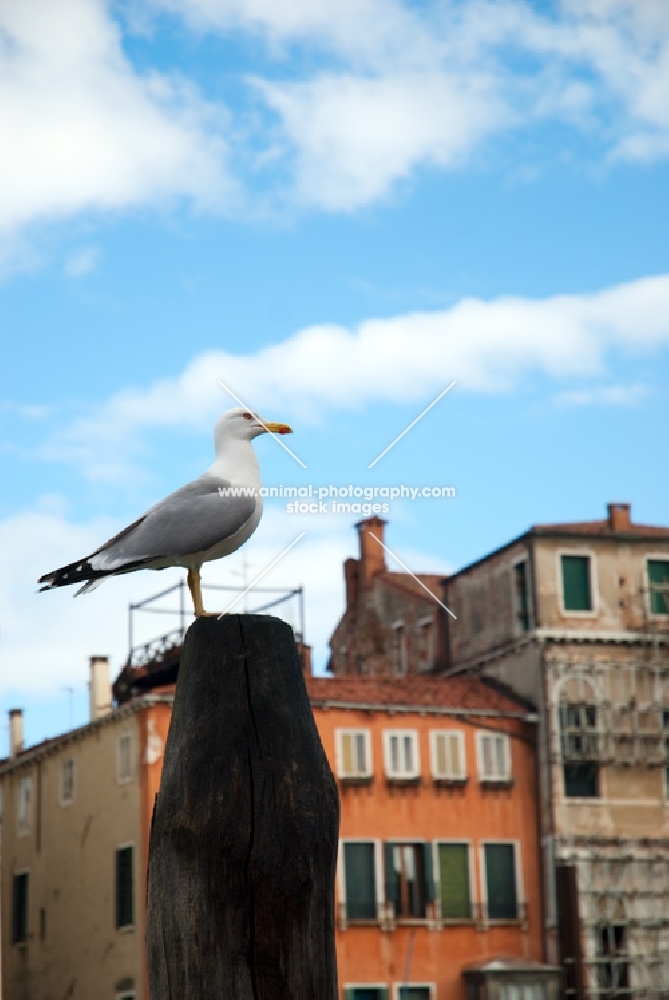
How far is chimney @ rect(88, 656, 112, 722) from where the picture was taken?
41.6 metres

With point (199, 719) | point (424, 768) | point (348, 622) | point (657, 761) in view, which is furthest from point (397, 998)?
point (199, 719)

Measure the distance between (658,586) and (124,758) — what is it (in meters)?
13.7

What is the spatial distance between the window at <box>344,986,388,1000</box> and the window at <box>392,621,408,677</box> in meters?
10.3

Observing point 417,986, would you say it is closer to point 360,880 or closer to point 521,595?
point 360,880

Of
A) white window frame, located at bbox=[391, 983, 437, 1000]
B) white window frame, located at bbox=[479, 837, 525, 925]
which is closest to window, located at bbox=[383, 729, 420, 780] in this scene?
white window frame, located at bbox=[479, 837, 525, 925]

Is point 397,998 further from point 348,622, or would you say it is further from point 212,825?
point 212,825

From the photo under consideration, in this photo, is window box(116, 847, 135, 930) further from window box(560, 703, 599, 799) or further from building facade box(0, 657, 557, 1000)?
window box(560, 703, 599, 799)

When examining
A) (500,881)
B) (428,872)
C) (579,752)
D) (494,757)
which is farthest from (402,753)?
(579,752)

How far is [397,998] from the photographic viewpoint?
37.1 meters

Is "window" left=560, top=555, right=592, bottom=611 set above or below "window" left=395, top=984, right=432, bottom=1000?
above

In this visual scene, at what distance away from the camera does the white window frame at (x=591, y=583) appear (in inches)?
1574

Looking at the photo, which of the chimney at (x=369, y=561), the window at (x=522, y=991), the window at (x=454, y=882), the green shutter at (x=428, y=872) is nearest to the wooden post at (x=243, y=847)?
the window at (x=522, y=991)

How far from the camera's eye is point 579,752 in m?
39.1

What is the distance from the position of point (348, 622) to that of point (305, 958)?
43656 mm
